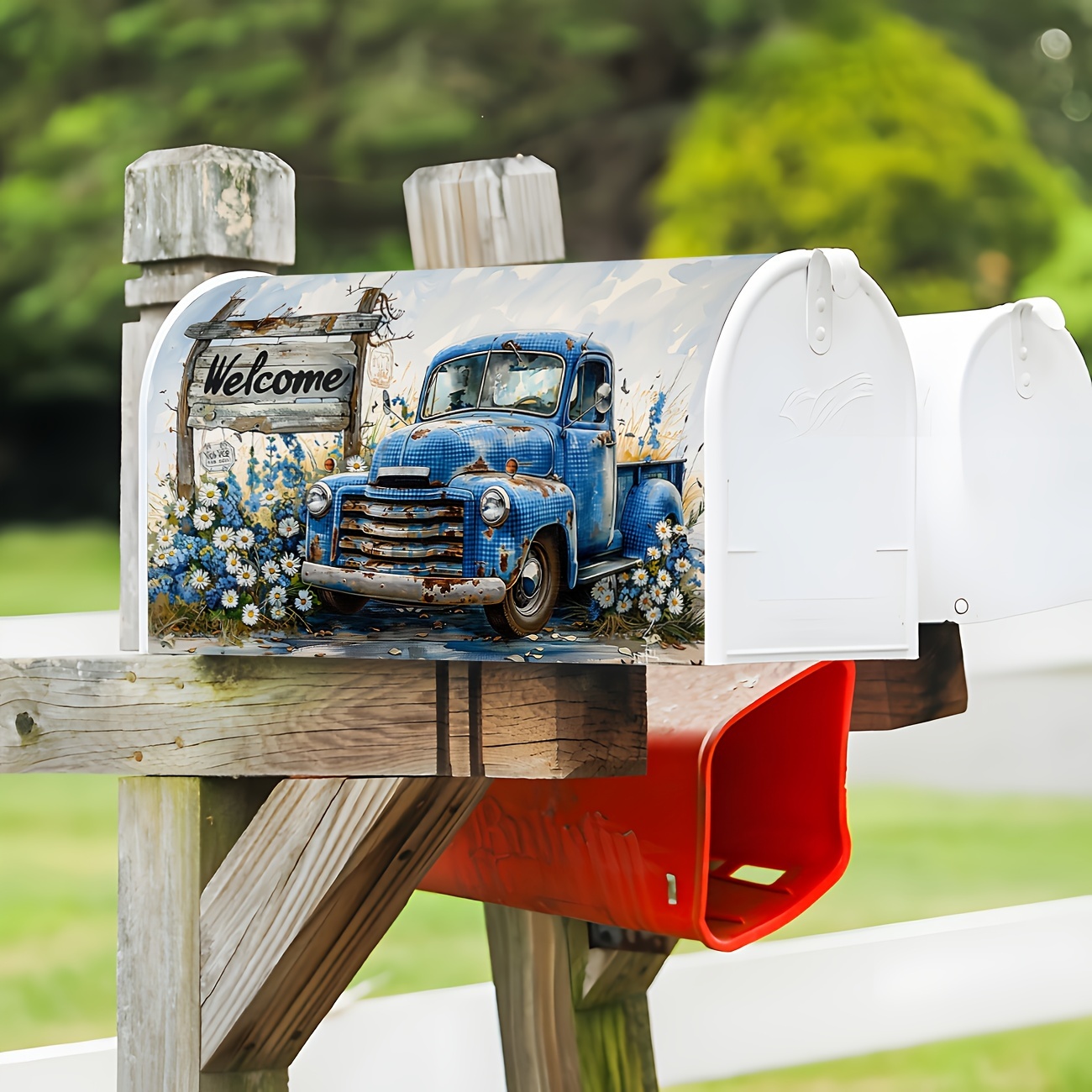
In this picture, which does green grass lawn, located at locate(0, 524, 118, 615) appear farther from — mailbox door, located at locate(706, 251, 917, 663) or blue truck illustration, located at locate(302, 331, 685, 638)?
mailbox door, located at locate(706, 251, 917, 663)

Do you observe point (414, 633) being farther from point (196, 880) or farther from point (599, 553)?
point (196, 880)

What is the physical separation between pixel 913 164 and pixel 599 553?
270 inches

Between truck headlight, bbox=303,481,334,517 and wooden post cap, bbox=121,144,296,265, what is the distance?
32cm

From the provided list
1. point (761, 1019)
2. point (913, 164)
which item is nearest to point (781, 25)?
point (913, 164)

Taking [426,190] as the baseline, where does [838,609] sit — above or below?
below

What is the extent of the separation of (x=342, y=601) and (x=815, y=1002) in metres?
1.87

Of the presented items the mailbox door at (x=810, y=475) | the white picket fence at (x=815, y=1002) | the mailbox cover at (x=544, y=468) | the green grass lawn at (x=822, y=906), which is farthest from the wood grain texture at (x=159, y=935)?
the green grass lawn at (x=822, y=906)

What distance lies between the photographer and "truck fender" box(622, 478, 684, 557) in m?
1.07

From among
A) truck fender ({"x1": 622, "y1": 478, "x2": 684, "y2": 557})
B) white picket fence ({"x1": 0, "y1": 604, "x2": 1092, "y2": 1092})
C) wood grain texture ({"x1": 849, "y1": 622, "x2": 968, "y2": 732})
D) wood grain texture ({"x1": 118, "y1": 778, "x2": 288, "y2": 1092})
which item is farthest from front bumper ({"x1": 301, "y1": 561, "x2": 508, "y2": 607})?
white picket fence ({"x1": 0, "y1": 604, "x2": 1092, "y2": 1092})

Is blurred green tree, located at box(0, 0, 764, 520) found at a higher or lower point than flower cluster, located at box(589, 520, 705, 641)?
higher

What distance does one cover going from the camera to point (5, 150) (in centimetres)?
769

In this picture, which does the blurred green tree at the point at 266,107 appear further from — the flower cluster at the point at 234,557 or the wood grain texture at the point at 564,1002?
the flower cluster at the point at 234,557

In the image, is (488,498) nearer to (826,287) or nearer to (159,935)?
(826,287)

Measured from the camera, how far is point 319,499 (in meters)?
1.16
